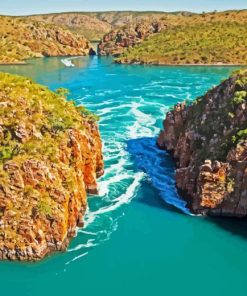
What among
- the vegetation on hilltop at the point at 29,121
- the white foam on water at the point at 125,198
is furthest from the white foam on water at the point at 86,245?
the vegetation on hilltop at the point at 29,121

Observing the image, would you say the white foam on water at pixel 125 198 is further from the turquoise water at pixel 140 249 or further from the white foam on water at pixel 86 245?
the white foam on water at pixel 86 245

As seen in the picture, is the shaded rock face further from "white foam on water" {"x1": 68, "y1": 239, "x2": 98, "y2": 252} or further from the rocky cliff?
"white foam on water" {"x1": 68, "y1": 239, "x2": 98, "y2": 252}

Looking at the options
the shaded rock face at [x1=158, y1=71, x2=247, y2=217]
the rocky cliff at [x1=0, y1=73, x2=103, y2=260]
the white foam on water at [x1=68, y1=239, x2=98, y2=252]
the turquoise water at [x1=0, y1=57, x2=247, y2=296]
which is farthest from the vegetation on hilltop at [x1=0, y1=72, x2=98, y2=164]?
the shaded rock face at [x1=158, y1=71, x2=247, y2=217]

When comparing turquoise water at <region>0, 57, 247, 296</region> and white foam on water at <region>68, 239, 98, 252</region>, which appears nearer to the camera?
turquoise water at <region>0, 57, 247, 296</region>

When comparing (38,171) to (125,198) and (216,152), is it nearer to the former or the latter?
(125,198)

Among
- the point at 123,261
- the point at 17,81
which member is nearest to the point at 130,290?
the point at 123,261

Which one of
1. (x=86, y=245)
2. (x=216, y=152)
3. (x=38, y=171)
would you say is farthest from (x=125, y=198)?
(x=38, y=171)
